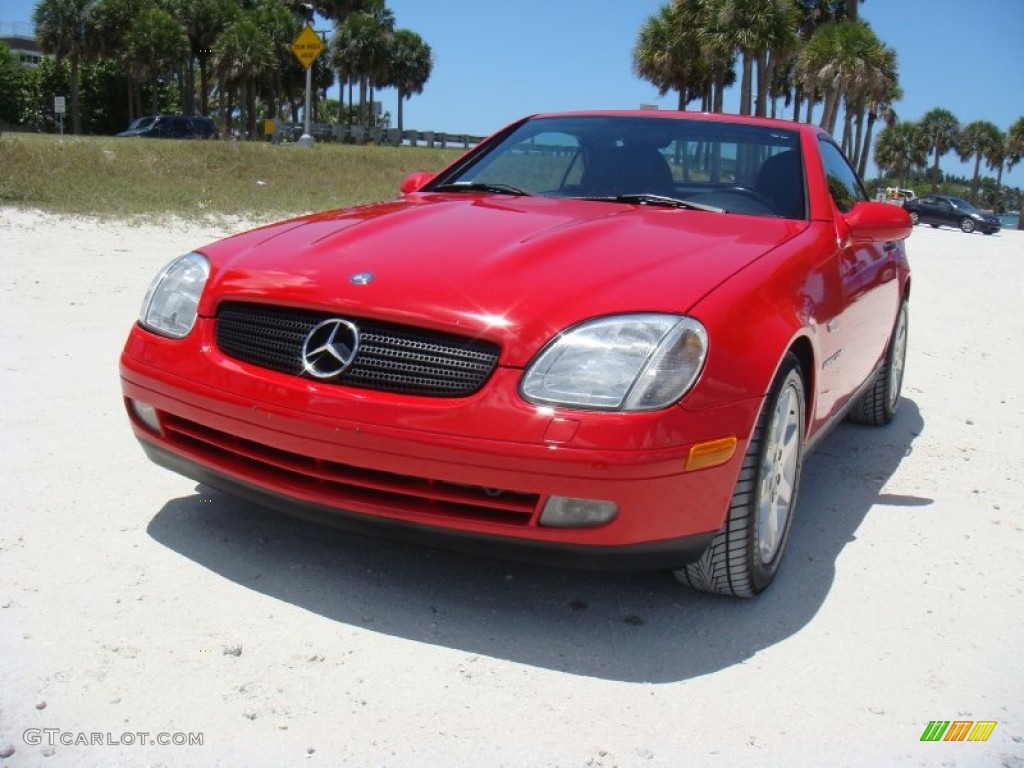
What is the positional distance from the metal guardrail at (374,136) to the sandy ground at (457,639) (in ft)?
117

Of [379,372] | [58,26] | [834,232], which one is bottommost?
[379,372]

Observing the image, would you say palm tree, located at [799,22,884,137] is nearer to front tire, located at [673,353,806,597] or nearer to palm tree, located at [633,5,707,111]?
palm tree, located at [633,5,707,111]

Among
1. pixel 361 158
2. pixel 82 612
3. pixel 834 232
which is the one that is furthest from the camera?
pixel 361 158

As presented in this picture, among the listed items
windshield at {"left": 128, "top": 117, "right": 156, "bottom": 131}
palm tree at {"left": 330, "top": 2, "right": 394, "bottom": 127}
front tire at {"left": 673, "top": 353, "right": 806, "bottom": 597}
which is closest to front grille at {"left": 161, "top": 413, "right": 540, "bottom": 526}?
front tire at {"left": 673, "top": 353, "right": 806, "bottom": 597}

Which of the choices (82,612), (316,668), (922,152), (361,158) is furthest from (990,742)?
(922,152)

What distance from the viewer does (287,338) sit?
2773mm

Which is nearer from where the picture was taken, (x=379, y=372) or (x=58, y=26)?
(x=379, y=372)

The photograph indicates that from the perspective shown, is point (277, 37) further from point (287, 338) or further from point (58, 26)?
point (287, 338)

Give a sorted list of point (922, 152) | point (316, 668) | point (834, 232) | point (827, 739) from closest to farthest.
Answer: point (827, 739), point (316, 668), point (834, 232), point (922, 152)

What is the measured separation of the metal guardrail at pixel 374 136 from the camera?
126ft

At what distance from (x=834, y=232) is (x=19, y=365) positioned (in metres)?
3.86

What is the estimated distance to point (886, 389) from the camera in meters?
5.12

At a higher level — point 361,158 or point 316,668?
point 361,158

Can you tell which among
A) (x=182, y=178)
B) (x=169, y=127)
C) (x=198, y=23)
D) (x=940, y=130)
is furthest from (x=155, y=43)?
(x=940, y=130)
